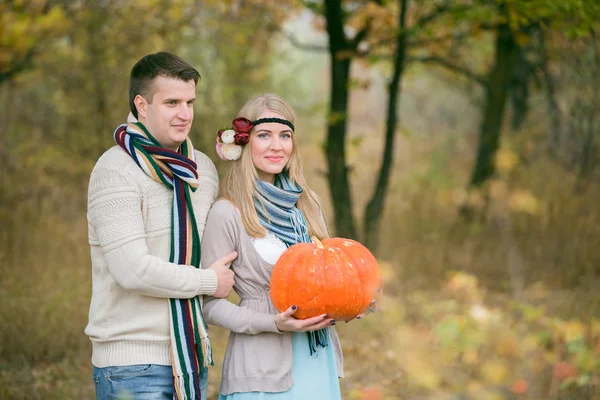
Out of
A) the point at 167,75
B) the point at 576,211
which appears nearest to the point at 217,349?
the point at 167,75

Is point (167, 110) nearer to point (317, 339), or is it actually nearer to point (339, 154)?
point (317, 339)

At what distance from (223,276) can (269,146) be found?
0.60 m

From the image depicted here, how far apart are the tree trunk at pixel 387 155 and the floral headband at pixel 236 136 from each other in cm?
451

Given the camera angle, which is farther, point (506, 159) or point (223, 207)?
point (506, 159)

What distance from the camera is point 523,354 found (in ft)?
15.6

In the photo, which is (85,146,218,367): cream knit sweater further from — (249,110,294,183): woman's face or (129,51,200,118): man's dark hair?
(249,110,294,183): woman's face

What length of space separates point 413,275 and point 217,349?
9.73ft

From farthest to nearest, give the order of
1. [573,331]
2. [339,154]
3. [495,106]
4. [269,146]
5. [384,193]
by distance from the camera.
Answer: [495,106] < [384,193] < [339,154] < [573,331] < [269,146]

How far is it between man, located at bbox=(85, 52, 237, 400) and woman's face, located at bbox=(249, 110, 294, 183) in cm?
31

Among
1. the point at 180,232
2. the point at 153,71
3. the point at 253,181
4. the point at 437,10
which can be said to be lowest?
the point at 180,232

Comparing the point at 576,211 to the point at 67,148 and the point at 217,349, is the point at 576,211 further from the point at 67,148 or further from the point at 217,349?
the point at 67,148

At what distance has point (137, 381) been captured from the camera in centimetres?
243

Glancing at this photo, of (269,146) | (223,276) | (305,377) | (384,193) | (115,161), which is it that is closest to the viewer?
(115,161)

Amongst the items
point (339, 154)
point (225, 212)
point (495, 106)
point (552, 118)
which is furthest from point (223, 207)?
point (552, 118)
